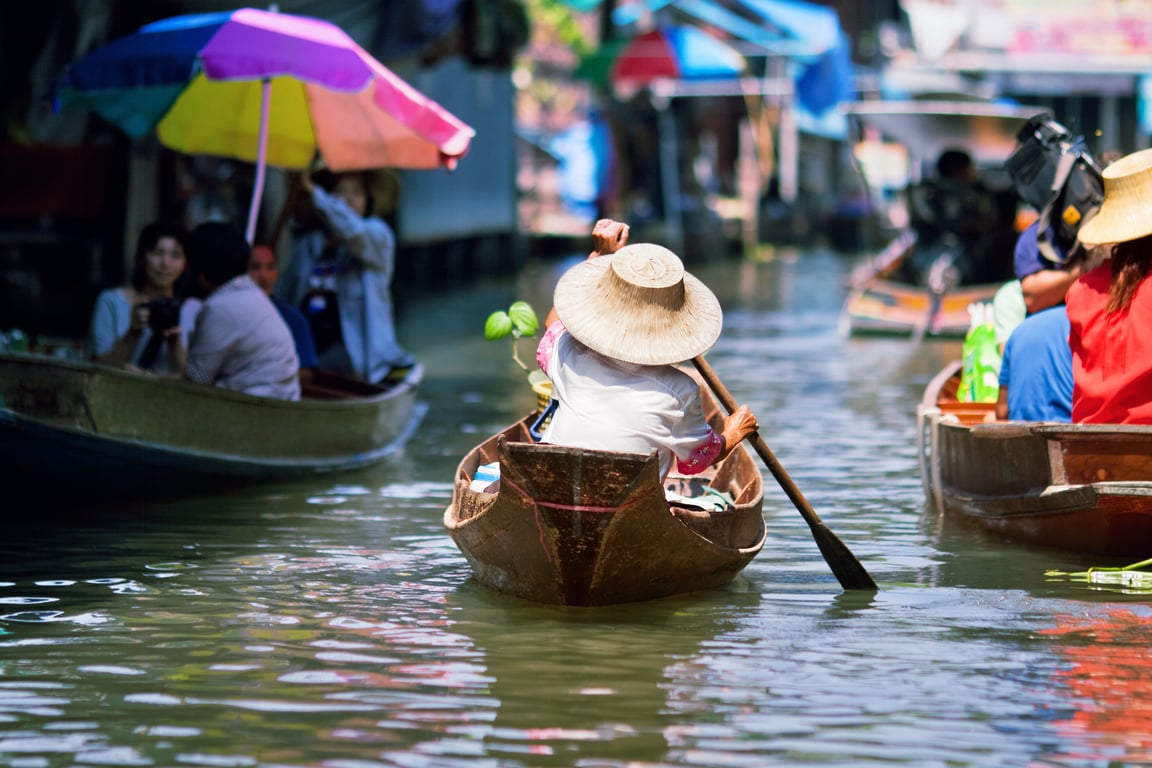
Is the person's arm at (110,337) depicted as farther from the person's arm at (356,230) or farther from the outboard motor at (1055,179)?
the outboard motor at (1055,179)

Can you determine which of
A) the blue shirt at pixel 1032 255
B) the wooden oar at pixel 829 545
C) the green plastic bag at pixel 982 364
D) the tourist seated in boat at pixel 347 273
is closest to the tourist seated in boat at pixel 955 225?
the tourist seated in boat at pixel 347 273

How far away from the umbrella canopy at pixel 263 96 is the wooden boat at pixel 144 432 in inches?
54.1

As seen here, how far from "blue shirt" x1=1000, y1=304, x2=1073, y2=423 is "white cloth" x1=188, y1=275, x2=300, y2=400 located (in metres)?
3.62

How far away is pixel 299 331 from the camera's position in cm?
1032

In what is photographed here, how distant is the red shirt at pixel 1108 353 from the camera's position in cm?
735

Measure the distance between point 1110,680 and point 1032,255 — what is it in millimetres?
3429

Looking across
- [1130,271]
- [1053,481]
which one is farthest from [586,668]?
[1130,271]

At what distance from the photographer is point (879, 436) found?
11.9 metres

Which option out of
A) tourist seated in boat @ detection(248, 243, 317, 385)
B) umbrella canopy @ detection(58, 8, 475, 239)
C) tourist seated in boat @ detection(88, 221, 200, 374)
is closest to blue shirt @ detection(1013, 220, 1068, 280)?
umbrella canopy @ detection(58, 8, 475, 239)

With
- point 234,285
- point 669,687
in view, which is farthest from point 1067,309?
point 234,285

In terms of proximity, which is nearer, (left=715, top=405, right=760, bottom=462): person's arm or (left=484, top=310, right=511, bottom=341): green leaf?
(left=715, top=405, right=760, bottom=462): person's arm

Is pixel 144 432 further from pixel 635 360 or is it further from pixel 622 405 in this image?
pixel 635 360

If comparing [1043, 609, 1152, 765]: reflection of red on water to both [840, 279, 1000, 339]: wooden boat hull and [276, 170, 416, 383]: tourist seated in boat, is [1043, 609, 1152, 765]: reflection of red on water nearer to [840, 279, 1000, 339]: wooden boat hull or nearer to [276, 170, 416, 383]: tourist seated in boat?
[276, 170, 416, 383]: tourist seated in boat

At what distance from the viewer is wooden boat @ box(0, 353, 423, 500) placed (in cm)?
822
